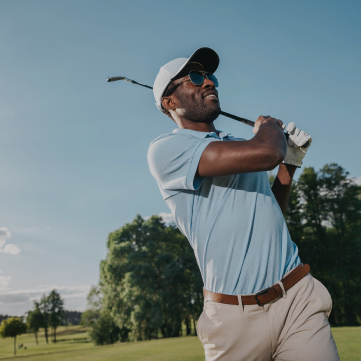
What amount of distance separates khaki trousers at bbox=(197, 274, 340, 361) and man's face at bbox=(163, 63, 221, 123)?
1.32 metres

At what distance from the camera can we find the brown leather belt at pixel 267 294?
196 cm

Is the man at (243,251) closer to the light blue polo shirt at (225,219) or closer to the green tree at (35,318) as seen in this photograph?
the light blue polo shirt at (225,219)

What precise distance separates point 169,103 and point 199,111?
0.33m

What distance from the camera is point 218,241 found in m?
2.05

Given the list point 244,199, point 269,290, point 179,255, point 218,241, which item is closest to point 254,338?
point 269,290

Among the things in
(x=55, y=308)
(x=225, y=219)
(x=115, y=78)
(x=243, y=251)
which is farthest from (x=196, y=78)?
(x=55, y=308)

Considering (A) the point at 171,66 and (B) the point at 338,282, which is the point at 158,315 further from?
(A) the point at 171,66

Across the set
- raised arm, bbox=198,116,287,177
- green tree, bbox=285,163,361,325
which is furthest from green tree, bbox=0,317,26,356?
raised arm, bbox=198,116,287,177

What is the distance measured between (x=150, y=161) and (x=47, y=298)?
74.1 metres

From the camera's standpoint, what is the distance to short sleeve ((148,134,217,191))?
2.08 metres

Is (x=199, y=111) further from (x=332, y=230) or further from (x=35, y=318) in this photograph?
(x=35, y=318)

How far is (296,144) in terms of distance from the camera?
8.80 feet

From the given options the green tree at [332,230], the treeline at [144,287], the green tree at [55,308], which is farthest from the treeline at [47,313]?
the green tree at [332,230]

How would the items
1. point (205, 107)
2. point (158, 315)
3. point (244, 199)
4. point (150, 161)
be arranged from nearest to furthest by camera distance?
point (244, 199) → point (150, 161) → point (205, 107) → point (158, 315)
